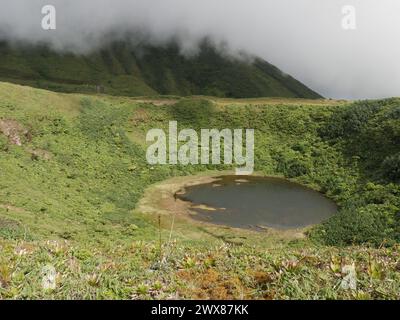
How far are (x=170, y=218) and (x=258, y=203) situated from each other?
898 cm

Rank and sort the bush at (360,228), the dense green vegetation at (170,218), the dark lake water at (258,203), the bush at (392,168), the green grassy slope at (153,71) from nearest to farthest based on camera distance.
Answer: the dense green vegetation at (170,218), the bush at (360,228), the dark lake water at (258,203), the bush at (392,168), the green grassy slope at (153,71)

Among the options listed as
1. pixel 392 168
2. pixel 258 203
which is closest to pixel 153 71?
pixel 258 203

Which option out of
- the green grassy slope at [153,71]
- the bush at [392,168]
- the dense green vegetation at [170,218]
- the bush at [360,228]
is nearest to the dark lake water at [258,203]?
the dense green vegetation at [170,218]

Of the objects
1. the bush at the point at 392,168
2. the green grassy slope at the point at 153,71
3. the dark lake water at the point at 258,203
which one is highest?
the green grassy slope at the point at 153,71

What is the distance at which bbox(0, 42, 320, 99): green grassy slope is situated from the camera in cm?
13300

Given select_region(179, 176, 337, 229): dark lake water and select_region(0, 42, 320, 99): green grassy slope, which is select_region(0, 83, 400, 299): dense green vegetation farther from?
select_region(0, 42, 320, 99): green grassy slope

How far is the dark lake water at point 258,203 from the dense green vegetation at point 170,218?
2070mm

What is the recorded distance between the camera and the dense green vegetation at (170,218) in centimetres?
837

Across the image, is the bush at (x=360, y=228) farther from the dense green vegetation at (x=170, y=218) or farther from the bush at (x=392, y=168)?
the bush at (x=392, y=168)

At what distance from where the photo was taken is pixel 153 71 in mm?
181750

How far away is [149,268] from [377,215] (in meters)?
24.5

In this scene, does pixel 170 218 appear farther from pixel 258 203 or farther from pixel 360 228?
pixel 360 228
